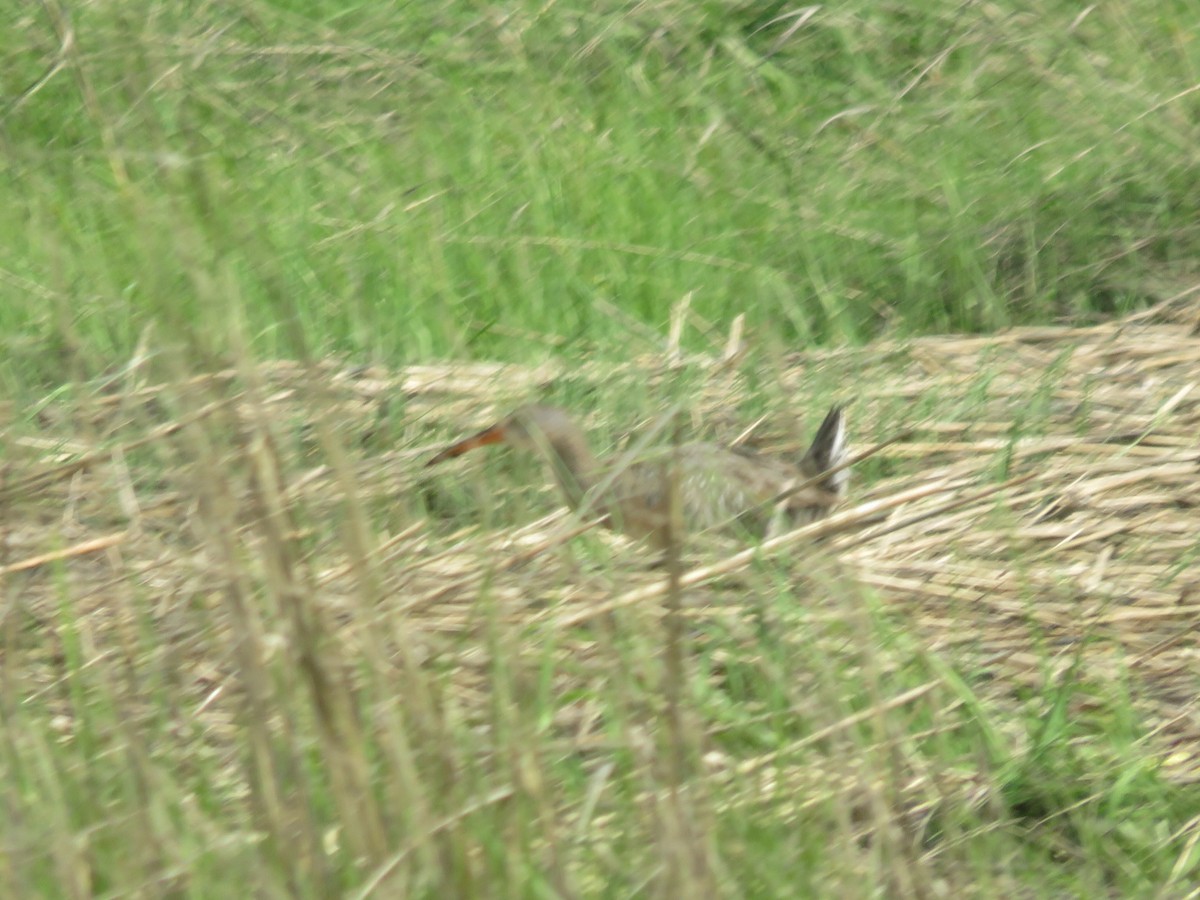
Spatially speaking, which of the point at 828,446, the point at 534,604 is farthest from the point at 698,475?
the point at 534,604

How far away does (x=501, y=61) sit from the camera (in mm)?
6512

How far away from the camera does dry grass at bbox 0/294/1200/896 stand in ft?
Result: 6.77

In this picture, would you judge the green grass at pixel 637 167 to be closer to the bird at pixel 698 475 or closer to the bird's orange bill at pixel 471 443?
the bird's orange bill at pixel 471 443

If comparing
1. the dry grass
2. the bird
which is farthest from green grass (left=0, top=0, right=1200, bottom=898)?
the bird

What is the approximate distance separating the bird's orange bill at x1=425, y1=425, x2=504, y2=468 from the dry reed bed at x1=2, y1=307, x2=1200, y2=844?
56 millimetres

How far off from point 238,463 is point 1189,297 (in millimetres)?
3240

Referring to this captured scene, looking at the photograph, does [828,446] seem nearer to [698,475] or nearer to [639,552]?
[698,475]

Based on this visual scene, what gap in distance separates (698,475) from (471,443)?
507mm

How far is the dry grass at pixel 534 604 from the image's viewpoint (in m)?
2.06

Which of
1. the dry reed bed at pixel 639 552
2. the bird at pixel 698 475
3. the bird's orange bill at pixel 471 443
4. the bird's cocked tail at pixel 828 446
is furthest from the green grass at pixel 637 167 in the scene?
the bird's cocked tail at pixel 828 446

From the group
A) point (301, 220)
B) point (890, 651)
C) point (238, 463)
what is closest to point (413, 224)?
point (301, 220)

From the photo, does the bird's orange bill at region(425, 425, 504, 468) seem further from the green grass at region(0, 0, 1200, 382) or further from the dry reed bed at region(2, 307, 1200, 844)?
the green grass at region(0, 0, 1200, 382)

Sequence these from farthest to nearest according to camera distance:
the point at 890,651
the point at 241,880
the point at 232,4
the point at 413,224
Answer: the point at 232,4
the point at 413,224
the point at 890,651
the point at 241,880

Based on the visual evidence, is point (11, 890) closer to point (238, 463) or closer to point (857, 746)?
point (238, 463)
